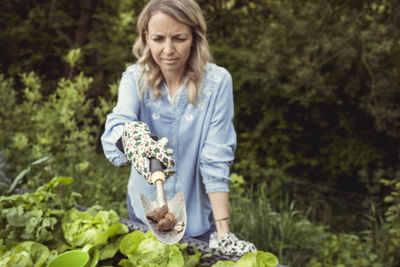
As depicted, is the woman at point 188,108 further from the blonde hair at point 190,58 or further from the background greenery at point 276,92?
the background greenery at point 276,92

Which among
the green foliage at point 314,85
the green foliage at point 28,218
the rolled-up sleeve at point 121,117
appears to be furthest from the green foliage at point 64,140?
the green foliage at point 314,85

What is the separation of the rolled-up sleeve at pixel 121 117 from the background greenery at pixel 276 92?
1.46 metres

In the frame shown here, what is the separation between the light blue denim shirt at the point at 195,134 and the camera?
1.37 m

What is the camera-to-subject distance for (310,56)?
405 centimetres

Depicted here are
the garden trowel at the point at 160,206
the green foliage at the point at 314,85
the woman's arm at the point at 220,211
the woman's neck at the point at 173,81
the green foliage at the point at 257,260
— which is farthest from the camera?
the green foliage at the point at 314,85

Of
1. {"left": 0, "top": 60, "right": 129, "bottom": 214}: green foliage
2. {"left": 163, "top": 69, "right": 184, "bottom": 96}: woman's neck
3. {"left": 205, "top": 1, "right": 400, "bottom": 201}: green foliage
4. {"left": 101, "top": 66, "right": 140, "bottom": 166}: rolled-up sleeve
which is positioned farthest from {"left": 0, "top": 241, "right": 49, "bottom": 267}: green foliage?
{"left": 205, "top": 1, "right": 400, "bottom": 201}: green foliage

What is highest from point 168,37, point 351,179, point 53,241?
point 168,37

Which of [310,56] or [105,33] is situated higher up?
[105,33]

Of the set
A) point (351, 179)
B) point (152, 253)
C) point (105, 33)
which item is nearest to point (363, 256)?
point (152, 253)

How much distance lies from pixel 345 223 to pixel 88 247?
317cm

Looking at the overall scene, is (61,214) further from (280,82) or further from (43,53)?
(43,53)

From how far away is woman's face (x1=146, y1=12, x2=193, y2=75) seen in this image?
125 centimetres

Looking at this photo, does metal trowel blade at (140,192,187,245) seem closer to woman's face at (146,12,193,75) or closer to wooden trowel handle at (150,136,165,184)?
wooden trowel handle at (150,136,165,184)

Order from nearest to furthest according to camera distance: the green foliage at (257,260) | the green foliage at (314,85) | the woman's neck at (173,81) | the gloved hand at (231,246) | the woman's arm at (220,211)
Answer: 1. the green foliage at (257,260)
2. the gloved hand at (231,246)
3. the woman's arm at (220,211)
4. the woman's neck at (173,81)
5. the green foliage at (314,85)
